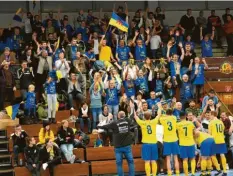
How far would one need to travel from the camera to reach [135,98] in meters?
19.6

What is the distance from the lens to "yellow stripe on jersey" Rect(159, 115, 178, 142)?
1543 cm

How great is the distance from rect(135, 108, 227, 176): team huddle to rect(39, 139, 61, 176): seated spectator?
9.18 ft

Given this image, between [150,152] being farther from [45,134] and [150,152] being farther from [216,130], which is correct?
[45,134]

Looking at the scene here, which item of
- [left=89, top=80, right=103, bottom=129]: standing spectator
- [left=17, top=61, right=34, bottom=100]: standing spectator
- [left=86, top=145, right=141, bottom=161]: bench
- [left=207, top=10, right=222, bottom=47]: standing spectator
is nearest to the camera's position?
[left=86, top=145, right=141, bottom=161]: bench

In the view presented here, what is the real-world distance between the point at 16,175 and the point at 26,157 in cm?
58

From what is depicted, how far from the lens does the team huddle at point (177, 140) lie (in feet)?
50.7

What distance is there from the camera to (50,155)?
1688 cm

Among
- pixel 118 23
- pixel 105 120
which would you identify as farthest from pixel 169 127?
pixel 118 23

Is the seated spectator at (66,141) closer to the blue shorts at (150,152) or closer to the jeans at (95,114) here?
the jeans at (95,114)

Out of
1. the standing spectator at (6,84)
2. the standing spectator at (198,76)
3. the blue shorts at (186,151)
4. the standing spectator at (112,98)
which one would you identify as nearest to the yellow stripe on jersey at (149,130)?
the blue shorts at (186,151)

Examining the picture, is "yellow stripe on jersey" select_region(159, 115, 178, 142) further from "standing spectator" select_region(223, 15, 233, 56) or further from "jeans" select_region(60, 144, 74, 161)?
"standing spectator" select_region(223, 15, 233, 56)

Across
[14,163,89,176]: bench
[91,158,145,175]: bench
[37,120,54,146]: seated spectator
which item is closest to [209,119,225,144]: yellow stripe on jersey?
[91,158,145,175]: bench

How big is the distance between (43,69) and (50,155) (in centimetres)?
377

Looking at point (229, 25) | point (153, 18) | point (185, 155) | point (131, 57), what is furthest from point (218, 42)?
point (185, 155)
